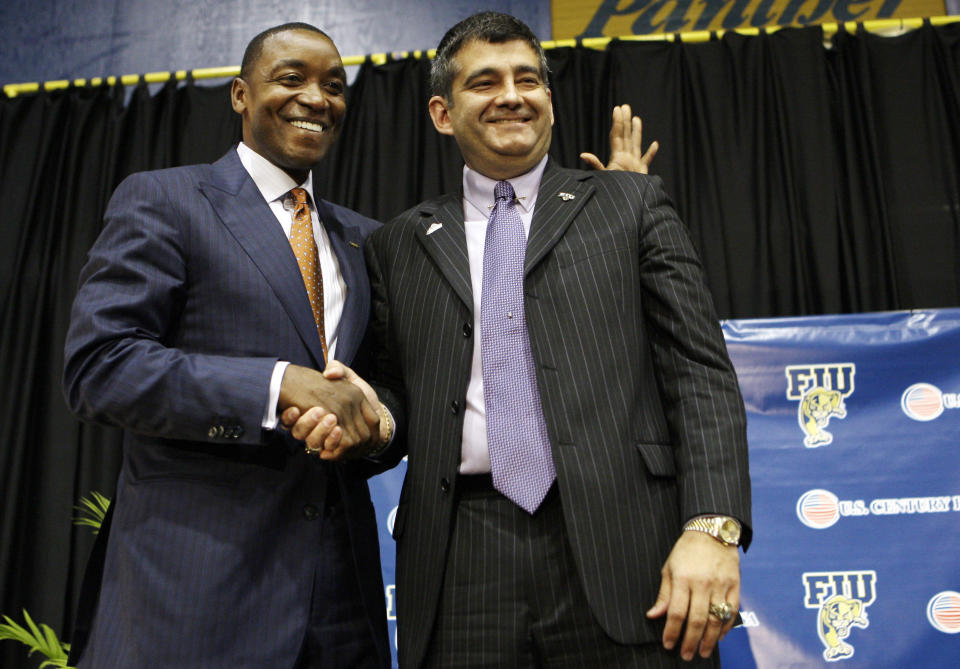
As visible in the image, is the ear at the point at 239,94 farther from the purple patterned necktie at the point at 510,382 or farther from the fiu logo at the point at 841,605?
the fiu logo at the point at 841,605

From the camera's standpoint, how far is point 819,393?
2867 millimetres

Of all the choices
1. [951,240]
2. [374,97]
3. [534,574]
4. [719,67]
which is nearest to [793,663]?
[534,574]

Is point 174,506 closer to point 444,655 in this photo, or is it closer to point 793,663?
point 444,655

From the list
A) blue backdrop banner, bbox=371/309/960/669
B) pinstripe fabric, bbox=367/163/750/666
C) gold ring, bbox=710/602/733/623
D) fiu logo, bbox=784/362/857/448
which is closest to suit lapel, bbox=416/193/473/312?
pinstripe fabric, bbox=367/163/750/666

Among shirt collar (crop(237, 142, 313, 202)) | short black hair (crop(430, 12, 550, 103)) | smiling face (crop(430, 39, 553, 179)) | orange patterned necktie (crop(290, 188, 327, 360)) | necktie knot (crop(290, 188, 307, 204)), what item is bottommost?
orange patterned necktie (crop(290, 188, 327, 360))

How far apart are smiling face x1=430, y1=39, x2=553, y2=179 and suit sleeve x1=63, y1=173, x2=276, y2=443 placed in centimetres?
61

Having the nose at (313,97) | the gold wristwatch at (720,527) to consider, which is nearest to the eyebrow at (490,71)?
the nose at (313,97)

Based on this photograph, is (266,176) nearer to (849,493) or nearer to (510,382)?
(510,382)

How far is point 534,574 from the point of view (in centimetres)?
132

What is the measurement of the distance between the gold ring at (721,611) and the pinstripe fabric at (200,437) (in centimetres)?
62

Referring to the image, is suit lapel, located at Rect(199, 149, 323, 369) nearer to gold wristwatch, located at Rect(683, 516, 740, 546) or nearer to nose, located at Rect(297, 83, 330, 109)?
nose, located at Rect(297, 83, 330, 109)

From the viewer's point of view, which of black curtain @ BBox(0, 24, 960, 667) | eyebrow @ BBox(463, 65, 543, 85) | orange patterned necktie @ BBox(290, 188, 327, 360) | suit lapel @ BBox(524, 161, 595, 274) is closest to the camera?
suit lapel @ BBox(524, 161, 595, 274)

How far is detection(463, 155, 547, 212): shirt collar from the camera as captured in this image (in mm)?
1639

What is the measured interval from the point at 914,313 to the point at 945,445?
47 centimetres
